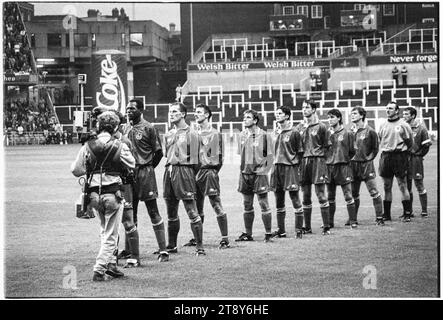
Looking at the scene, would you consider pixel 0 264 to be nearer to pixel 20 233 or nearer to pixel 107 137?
pixel 107 137

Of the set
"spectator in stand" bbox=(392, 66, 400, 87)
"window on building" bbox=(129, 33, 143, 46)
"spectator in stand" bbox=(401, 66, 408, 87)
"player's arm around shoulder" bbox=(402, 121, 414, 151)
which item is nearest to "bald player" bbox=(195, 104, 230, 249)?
"player's arm around shoulder" bbox=(402, 121, 414, 151)

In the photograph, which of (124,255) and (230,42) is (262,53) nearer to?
(230,42)

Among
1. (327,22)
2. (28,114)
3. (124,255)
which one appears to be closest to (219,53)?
(327,22)

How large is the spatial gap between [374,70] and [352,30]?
7500mm

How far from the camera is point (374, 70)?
3797cm

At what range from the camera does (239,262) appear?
Result: 32.3 ft

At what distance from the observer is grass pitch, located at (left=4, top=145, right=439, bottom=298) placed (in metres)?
8.41

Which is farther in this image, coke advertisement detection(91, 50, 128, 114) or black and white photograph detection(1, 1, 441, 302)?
coke advertisement detection(91, 50, 128, 114)

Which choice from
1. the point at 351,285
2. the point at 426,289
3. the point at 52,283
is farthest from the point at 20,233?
the point at 426,289

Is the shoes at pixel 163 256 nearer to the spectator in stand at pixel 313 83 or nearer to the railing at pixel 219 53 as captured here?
the spectator in stand at pixel 313 83

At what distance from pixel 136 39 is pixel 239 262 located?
3077 cm

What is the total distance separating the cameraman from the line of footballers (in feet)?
1.85

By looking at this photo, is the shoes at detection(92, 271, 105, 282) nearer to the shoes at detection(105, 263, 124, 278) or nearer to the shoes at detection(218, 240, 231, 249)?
the shoes at detection(105, 263, 124, 278)

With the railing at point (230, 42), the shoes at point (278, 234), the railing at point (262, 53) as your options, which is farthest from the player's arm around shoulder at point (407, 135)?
the railing at point (230, 42)
